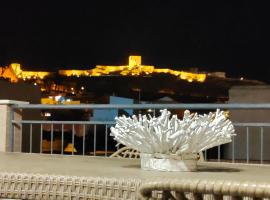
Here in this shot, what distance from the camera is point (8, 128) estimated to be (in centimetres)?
518

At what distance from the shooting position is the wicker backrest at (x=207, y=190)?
1.25 meters

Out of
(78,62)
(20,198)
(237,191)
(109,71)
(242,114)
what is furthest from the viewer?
(78,62)

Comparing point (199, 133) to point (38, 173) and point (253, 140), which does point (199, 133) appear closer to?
point (38, 173)

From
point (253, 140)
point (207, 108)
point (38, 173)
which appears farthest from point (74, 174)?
point (253, 140)

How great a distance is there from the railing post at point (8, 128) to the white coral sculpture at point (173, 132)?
322 centimetres

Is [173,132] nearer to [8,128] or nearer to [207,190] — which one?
[207,190]

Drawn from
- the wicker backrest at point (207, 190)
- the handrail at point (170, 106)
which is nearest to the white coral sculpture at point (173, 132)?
the wicker backrest at point (207, 190)

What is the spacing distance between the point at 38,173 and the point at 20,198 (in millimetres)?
97

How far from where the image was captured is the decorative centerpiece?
1.89 m

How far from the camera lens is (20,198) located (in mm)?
1812

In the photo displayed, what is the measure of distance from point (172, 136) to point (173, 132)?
2 cm

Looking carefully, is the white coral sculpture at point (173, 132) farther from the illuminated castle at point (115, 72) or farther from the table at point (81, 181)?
the illuminated castle at point (115, 72)

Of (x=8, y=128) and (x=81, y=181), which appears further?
(x=8, y=128)

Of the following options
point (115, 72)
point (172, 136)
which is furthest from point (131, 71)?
point (172, 136)
